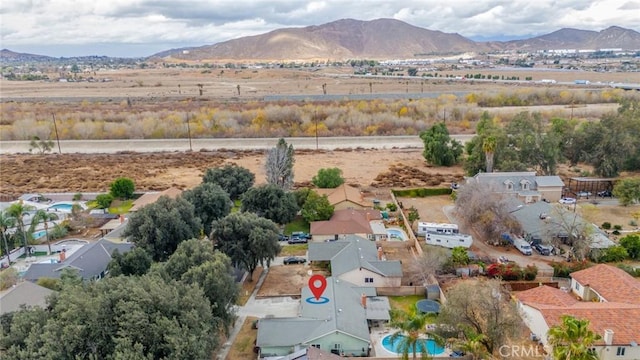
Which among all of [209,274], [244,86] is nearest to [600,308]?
[209,274]

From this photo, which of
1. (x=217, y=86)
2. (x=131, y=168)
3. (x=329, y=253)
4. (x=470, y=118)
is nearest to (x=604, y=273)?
(x=329, y=253)

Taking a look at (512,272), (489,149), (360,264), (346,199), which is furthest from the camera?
(489,149)

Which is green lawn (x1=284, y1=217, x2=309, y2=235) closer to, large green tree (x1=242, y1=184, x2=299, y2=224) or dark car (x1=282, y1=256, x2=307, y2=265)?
large green tree (x1=242, y1=184, x2=299, y2=224)

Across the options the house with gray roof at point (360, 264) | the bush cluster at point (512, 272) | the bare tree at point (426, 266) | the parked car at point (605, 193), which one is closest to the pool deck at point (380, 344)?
the house with gray roof at point (360, 264)

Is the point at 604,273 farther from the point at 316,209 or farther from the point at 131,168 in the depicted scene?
the point at 131,168

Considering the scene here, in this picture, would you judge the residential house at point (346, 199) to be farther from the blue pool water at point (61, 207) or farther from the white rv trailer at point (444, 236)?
the blue pool water at point (61, 207)

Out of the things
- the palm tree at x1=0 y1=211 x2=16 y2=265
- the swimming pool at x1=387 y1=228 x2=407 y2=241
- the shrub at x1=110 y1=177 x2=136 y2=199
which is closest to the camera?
the palm tree at x1=0 y1=211 x2=16 y2=265

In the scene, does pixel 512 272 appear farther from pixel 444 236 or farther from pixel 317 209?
pixel 317 209

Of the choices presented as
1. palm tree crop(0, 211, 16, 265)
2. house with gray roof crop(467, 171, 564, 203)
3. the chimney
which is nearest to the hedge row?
house with gray roof crop(467, 171, 564, 203)
